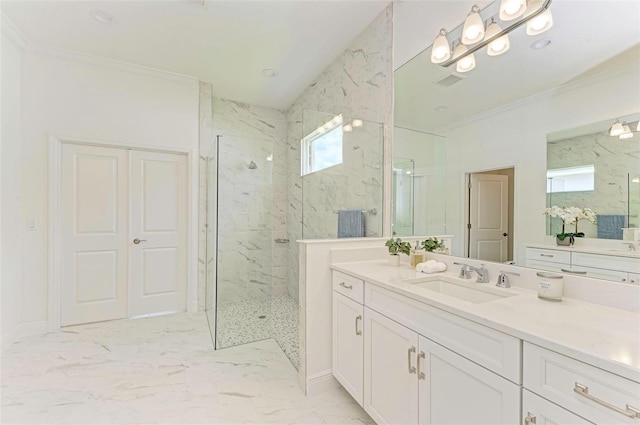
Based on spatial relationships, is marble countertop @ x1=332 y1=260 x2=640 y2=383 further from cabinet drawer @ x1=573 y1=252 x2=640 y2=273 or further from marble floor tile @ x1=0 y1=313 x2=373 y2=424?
marble floor tile @ x1=0 y1=313 x2=373 y2=424

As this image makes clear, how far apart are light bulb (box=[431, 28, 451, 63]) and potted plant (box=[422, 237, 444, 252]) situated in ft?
4.00

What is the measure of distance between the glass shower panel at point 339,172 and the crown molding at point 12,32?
2.74 metres

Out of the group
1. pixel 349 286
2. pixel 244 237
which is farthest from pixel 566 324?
pixel 244 237

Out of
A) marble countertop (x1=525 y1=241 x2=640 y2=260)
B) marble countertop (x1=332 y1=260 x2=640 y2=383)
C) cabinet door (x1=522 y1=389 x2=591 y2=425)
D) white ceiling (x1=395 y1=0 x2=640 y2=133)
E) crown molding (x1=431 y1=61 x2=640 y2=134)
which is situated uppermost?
white ceiling (x1=395 y1=0 x2=640 y2=133)

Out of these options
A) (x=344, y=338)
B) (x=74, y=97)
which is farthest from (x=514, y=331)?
(x=74, y=97)

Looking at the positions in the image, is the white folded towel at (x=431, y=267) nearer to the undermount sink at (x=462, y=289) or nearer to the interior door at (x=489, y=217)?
the undermount sink at (x=462, y=289)

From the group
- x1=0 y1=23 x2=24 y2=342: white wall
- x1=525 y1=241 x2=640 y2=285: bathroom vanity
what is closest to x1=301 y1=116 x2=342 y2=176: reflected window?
x1=525 y1=241 x2=640 y2=285: bathroom vanity

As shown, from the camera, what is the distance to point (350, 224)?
8.70ft

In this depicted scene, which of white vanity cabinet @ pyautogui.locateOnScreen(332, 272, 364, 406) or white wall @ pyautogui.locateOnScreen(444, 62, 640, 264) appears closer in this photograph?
white wall @ pyautogui.locateOnScreen(444, 62, 640, 264)

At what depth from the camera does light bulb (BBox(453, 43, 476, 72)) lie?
1.70 m

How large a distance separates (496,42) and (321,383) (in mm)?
2357

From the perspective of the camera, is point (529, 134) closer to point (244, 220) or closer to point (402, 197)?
point (402, 197)

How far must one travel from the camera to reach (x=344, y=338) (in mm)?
1794

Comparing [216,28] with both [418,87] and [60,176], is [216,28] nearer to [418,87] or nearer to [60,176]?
[418,87]
